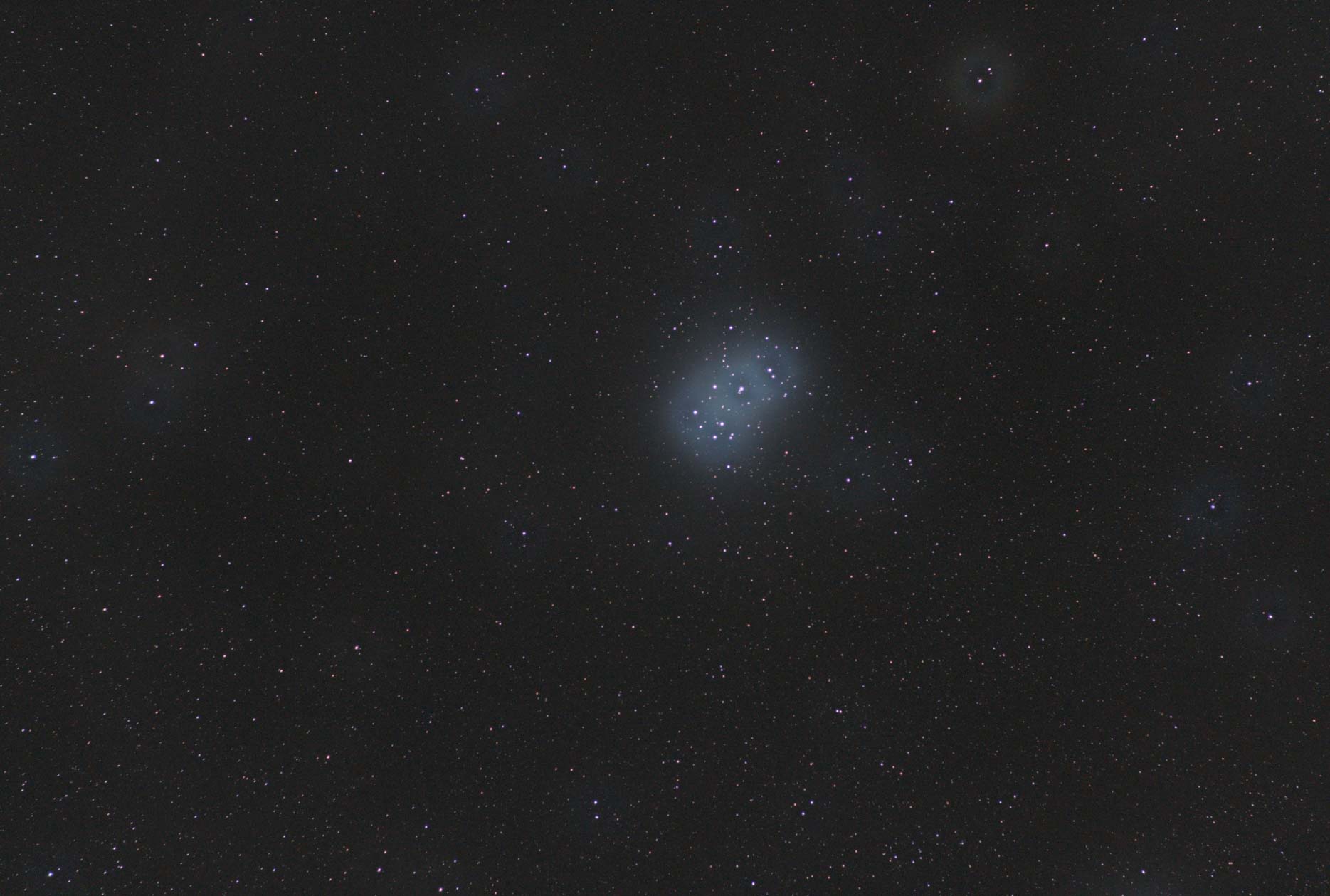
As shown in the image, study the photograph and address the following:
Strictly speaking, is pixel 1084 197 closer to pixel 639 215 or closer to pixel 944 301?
pixel 944 301

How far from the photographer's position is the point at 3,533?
41 centimetres

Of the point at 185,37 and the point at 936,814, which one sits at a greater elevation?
the point at 185,37

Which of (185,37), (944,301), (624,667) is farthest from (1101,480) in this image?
(185,37)

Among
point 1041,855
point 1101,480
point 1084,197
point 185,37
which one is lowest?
point 1041,855

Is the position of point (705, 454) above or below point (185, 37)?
below

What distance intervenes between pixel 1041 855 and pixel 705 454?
0.26 metres

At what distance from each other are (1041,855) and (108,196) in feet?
1.82

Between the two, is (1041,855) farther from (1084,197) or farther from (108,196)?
(108,196)

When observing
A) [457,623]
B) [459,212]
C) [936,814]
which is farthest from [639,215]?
[936,814]

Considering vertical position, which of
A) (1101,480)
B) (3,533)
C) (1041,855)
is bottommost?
(1041,855)

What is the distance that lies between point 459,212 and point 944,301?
241mm

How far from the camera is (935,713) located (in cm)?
44

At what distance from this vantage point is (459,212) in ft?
1.39

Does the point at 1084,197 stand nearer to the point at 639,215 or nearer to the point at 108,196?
the point at 639,215
